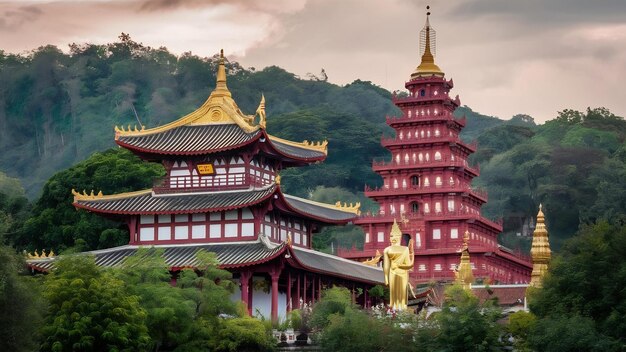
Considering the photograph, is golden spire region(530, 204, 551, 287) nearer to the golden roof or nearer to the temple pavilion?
the temple pavilion

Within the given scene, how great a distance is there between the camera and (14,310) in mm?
62656

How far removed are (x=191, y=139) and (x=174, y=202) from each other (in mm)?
3201

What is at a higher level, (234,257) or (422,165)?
(422,165)

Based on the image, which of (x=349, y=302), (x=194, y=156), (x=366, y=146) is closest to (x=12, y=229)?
(x=194, y=156)

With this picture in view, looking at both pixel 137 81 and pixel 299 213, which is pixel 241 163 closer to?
pixel 299 213

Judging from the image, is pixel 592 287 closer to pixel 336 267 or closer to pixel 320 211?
pixel 336 267

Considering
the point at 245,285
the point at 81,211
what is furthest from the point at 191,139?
the point at 81,211

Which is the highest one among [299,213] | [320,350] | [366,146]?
[366,146]

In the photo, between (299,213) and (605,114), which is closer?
(299,213)

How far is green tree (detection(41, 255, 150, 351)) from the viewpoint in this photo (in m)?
66.9

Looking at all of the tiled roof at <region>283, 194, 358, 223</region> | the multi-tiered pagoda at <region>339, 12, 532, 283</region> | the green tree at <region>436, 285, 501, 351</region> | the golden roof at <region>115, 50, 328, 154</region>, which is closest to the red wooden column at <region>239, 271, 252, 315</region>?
the tiled roof at <region>283, 194, 358, 223</region>

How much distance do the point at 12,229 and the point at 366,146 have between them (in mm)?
61997

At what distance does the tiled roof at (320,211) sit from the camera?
86.2 meters

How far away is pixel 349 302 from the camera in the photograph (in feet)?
251
